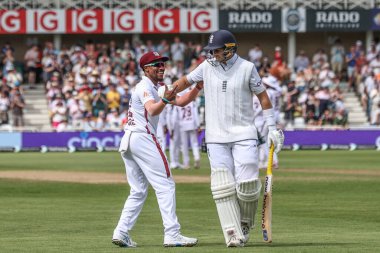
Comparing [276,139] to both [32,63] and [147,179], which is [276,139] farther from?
[32,63]

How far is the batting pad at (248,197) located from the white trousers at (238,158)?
76 millimetres

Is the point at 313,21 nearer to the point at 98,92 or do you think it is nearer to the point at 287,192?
the point at 98,92

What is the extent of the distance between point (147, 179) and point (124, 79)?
32.1m

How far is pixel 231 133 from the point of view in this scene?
1368 cm

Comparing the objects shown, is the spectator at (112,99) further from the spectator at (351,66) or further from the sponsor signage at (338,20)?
the sponsor signage at (338,20)

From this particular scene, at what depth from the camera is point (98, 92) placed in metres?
44.6

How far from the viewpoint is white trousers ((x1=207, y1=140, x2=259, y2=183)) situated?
1362 centimetres

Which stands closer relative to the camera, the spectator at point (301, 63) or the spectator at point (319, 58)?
the spectator at point (319, 58)

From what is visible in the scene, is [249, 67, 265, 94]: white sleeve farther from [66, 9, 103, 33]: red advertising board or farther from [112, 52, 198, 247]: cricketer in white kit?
[66, 9, 103, 33]: red advertising board

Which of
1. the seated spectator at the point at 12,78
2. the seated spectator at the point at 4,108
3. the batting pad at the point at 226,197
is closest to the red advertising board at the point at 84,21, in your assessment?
the seated spectator at the point at 12,78

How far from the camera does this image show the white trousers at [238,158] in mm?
13617

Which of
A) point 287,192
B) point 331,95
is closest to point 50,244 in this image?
point 287,192

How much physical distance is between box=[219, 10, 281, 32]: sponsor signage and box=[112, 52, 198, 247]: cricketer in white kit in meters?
37.0

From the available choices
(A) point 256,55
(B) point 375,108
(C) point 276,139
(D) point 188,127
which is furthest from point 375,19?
(C) point 276,139
